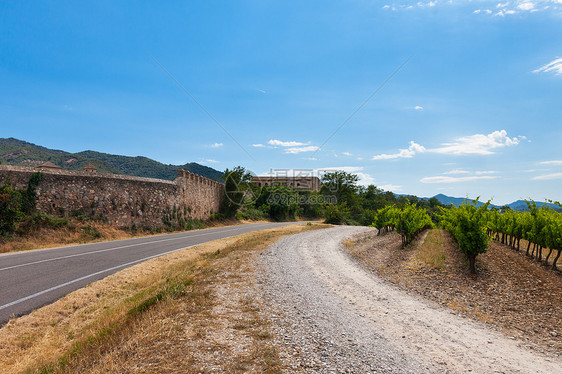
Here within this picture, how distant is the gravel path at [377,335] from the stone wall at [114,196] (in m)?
15.7

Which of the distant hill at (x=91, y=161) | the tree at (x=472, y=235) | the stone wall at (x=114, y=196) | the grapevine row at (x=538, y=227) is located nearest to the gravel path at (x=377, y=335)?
the tree at (x=472, y=235)

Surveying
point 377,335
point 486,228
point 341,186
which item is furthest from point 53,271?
point 341,186

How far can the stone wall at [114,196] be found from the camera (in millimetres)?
17022

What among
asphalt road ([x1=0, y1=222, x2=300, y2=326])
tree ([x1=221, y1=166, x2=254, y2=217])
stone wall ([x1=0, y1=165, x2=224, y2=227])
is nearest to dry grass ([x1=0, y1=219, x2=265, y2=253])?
stone wall ([x1=0, y1=165, x2=224, y2=227])

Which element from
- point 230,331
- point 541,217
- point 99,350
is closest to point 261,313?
point 230,331

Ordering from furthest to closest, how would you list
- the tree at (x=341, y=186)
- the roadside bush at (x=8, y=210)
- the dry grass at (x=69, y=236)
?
the tree at (x=341, y=186)
the roadside bush at (x=8, y=210)
the dry grass at (x=69, y=236)

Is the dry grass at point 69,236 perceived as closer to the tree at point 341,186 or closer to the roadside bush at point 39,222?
the roadside bush at point 39,222

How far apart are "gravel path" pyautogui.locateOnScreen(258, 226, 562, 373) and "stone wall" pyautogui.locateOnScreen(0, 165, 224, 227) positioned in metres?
15.7

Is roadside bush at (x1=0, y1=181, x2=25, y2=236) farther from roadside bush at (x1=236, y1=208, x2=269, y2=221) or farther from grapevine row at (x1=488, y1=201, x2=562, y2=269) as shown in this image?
roadside bush at (x1=236, y1=208, x2=269, y2=221)

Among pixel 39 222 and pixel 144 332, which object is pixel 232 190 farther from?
pixel 144 332

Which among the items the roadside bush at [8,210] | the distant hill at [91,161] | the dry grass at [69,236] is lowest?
the dry grass at [69,236]

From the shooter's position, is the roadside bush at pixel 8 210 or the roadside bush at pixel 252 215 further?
the roadside bush at pixel 252 215

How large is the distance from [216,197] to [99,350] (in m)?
33.9

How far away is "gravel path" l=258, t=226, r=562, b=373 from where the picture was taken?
3.98 metres
